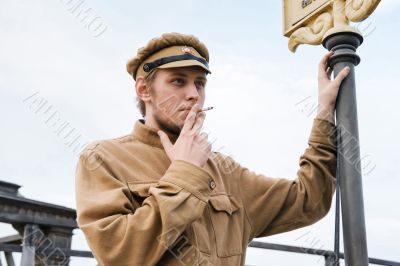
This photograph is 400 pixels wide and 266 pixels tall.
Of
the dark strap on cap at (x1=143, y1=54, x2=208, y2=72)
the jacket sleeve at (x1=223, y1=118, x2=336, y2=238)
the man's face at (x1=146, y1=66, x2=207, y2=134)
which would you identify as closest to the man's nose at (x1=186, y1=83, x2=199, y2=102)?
the man's face at (x1=146, y1=66, x2=207, y2=134)

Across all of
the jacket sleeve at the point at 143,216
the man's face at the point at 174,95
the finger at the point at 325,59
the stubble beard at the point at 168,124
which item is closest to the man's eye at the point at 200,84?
the man's face at the point at 174,95

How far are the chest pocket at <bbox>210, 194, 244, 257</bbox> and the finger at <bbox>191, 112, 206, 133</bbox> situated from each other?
0.27 m

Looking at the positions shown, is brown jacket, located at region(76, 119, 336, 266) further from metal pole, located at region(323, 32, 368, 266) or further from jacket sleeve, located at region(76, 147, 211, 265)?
metal pole, located at region(323, 32, 368, 266)

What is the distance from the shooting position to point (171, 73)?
1.78 meters

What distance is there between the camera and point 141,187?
63.1 inches

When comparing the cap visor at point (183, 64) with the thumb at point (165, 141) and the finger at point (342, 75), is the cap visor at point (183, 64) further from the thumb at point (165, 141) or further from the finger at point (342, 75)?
the finger at point (342, 75)

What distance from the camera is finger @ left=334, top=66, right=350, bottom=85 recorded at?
71.2 inches

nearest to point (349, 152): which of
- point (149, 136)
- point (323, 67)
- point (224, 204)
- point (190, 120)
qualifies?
point (323, 67)

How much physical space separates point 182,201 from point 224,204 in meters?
0.35

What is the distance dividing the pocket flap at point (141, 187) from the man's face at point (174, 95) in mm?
256

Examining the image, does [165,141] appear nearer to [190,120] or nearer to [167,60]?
[190,120]

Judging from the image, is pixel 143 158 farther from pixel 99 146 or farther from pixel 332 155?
pixel 332 155

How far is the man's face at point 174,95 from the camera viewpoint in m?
1.73

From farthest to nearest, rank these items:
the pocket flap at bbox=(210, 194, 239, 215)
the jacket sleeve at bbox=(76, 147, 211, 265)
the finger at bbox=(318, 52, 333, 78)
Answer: the finger at bbox=(318, 52, 333, 78)
the pocket flap at bbox=(210, 194, 239, 215)
the jacket sleeve at bbox=(76, 147, 211, 265)
